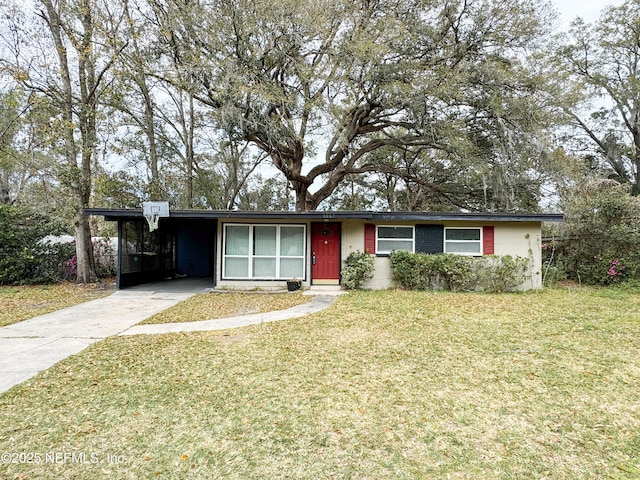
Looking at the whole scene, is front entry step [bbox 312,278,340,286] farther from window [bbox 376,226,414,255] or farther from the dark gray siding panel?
the dark gray siding panel

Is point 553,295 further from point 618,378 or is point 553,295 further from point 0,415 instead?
point 0,415

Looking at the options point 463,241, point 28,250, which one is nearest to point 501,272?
point 463,241

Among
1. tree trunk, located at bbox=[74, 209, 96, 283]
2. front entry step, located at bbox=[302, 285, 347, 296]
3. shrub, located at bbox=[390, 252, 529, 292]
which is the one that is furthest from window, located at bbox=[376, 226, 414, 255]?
tree trunk, located at bbox=[74, 209, 96, 283]

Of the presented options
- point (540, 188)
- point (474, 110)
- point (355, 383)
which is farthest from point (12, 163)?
point (540, 188)

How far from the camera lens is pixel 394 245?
1002cm

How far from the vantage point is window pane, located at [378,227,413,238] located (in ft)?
32.9

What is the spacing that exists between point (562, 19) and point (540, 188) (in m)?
5.24

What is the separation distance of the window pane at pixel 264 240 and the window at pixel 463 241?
208 inches

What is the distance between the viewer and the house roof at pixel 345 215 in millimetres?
8969

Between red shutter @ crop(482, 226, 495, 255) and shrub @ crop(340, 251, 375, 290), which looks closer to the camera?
shrub @ crop(340, 251, 375, 290)

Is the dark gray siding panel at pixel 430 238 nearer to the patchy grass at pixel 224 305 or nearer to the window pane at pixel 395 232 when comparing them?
the window pane at pixel 395 232

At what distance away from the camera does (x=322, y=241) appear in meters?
10.1

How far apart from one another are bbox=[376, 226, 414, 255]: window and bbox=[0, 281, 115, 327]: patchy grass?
7898 millimetres

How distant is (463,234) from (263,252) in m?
6.13
